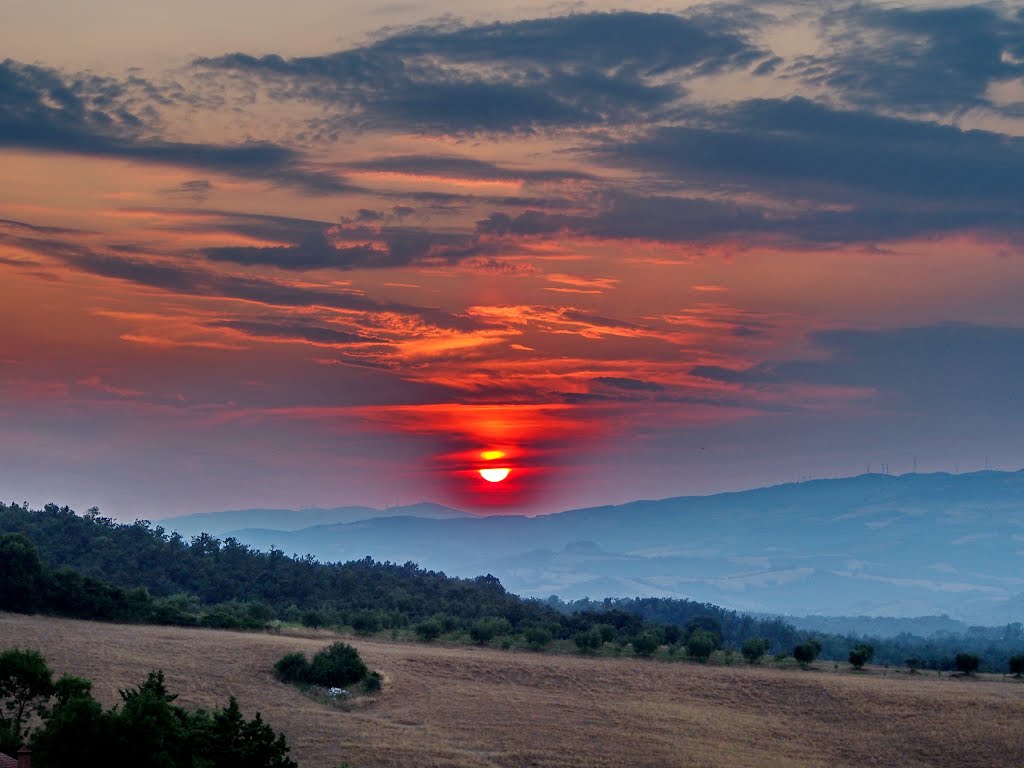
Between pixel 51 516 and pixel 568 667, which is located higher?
pixel 51 516

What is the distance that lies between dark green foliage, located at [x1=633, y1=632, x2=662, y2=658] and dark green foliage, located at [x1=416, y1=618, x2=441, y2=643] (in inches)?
639

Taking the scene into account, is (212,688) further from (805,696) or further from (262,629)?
(805,696)

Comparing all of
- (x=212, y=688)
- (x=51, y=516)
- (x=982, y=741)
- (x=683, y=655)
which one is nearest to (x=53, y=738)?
(x=212, y=688)

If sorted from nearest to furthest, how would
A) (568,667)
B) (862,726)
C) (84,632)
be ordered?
(862,726) < (84,632) < (568,667)

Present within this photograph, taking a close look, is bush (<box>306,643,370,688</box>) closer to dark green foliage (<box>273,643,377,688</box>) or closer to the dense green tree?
dark green foliage (<box>273,643,377,688</box>)

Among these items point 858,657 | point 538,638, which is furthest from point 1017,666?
point 538,638

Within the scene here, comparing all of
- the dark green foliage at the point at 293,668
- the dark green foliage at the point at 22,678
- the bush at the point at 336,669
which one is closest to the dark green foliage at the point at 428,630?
the bush at the point at 336,669

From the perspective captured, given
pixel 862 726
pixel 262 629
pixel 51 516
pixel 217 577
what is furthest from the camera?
pixel 51 516

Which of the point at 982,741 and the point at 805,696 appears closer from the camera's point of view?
the point at 982,741

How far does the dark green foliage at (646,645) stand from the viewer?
9406 cm

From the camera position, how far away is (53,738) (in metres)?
36.5

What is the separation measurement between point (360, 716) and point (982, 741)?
33974 millimetres

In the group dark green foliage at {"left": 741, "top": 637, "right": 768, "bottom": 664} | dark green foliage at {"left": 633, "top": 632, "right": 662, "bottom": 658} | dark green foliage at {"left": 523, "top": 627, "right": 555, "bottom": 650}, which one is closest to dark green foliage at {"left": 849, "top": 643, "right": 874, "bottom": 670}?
dark green foliage at {"left": 741, "top": 637, "right": 768, "bottom": 664}

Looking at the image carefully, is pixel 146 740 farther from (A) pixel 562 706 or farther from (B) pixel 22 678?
(A) pixel 562 706
